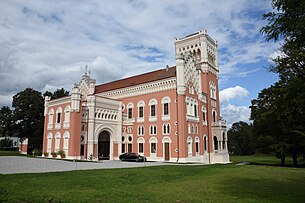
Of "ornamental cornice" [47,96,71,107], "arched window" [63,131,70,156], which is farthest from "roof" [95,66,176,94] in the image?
"arched window" [63,131,70,156]

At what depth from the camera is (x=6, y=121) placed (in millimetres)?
51656

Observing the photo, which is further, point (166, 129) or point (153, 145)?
point (153, 145)

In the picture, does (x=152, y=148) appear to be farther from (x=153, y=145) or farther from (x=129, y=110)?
(x=129, y=110)

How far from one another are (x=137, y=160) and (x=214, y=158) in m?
15.0

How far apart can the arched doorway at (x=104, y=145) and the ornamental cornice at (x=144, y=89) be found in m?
7.97

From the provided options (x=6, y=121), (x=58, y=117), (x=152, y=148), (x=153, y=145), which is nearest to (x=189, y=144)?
(x=153, y=145)

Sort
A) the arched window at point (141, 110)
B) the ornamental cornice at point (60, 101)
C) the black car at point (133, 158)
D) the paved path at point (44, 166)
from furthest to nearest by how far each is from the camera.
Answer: the arched window at point (141, 110) < the ornamental cornice at point (60, 101) < the black car at point (133, 158) < the paved path at point (44, 166)

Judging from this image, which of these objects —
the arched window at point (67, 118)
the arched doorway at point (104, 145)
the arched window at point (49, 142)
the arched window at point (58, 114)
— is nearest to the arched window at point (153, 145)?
the arched doorway at point (104, 145)

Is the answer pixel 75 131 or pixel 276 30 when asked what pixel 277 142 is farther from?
pixel 276 30

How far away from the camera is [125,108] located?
4375 cm

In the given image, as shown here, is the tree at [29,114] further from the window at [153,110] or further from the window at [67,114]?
the window at [153,110]

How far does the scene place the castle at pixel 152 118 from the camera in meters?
36.7

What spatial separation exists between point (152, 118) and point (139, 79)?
29.6 ft

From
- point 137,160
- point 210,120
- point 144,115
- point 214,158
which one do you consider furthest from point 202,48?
point 137,160
